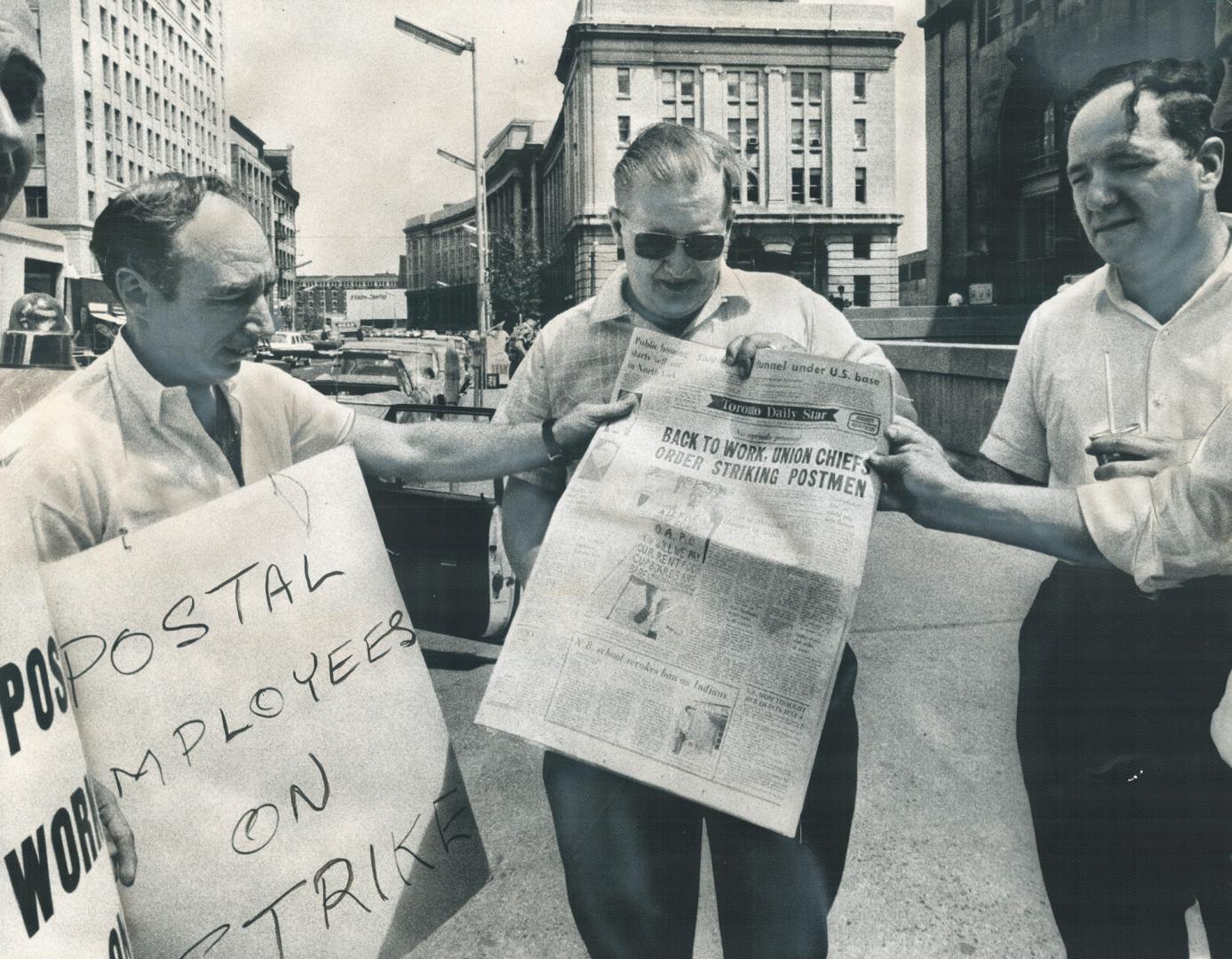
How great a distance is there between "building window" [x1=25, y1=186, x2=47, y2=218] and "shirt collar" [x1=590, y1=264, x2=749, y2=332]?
2.51ft

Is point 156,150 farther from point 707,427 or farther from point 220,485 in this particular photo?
point 707,427

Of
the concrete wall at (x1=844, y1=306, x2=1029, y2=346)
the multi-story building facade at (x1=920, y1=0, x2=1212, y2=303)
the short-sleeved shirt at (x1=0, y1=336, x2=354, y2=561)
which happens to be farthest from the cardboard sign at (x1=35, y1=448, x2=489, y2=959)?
the multi-story building facade at (x1=920, y1=0, x2=1212, y2=303)

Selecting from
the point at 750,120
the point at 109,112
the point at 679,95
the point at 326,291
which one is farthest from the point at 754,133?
the point at 109,112

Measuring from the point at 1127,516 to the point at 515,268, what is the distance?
1188 mm

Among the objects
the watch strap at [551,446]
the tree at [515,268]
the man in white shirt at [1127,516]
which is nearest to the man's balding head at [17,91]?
the watch strap at [551,446]

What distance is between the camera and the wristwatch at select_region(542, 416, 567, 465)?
156 centimetres

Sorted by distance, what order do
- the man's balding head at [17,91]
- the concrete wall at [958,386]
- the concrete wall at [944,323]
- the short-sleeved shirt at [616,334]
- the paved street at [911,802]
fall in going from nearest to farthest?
1. the man's balding head at [17,91]
2. the short-sleeved shirt at [616,334]
3. the concrete wall at [958,386]
4. the concrete wall at [944,323]
5. the paved street at [911,802]

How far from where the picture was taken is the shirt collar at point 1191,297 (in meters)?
1.48

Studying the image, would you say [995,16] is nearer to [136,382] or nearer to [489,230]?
[489,230]

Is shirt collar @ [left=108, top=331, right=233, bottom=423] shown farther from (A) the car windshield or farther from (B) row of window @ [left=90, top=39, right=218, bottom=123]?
(A) the car windshield

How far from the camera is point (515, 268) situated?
6.57ft

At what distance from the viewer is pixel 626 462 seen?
1.46 metres

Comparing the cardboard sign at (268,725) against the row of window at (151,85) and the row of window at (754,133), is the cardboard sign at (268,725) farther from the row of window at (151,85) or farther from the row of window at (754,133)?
the row of window at (754,133)

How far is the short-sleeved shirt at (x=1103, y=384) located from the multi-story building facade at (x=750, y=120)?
347 mm
